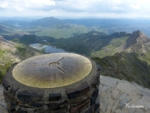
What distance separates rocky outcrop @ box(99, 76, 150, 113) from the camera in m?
8.97

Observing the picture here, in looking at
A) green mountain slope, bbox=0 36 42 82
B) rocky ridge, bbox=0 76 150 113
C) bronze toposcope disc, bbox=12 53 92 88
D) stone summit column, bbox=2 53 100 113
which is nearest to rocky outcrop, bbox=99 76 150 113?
rocky ridge, bbox=0 76 150 113

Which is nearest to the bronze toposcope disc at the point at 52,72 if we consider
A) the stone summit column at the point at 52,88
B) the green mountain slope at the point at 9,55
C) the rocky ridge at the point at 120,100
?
the stone summit column at the point at 52,88

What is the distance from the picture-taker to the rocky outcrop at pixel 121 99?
29.4 ft

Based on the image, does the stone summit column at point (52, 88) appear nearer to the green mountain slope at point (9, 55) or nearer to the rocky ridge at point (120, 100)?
the rocky ridge at point (120, 100)

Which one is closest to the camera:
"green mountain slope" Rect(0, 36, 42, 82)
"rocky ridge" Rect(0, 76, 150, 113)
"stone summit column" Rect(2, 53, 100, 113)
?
"stone summit column" Rect(2, 53, 100, 113)

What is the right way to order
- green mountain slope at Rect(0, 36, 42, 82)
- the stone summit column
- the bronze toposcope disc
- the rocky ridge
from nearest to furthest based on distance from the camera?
the stone summit column → the bronze toposcope disc → the rocky ridge → green mountain slope at Rect(0, 36, 42, 82)

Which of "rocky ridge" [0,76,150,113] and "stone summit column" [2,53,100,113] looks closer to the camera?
"stone summit column" [2,53,100,113]

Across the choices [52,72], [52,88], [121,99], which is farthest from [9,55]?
[52,88]

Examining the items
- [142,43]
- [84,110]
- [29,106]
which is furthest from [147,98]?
[142,43]

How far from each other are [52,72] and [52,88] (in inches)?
30.6

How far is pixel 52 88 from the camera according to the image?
5.51 metres

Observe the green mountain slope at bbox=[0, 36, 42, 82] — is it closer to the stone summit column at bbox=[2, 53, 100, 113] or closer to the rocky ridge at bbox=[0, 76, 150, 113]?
the rocky ridge at bbox=[0, 76, 150, 113]

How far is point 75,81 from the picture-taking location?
5.88 metres

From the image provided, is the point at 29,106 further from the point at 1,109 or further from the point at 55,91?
the point at 1,109
